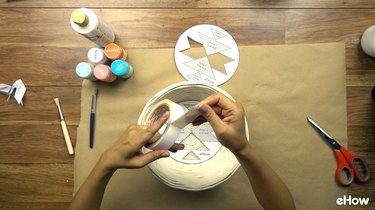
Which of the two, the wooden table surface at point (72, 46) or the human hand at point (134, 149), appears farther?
the wooden table surface at point (72, 46)

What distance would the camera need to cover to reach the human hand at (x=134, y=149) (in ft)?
1.57

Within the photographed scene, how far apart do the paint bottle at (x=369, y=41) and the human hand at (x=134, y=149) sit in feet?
1.38

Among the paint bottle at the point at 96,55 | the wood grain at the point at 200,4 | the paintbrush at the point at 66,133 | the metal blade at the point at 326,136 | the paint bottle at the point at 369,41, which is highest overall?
the wood grain at the point at 200,4

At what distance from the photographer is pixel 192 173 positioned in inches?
24.2

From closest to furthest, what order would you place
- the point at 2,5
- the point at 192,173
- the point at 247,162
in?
the point at 247,162 < the point at 192,173 < the point at 2,5

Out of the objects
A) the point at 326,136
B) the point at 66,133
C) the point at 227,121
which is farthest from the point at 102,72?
the point at 326,136

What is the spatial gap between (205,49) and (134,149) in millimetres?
295

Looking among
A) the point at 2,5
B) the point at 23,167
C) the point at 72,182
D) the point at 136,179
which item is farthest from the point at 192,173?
the point at 2,5

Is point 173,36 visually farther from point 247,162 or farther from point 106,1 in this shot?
point 247,162

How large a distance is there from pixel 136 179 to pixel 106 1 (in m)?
0.37

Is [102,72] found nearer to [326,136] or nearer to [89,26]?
[89,26]

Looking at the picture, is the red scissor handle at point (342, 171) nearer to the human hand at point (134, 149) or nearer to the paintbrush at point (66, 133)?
the human hand at point (134, 149)

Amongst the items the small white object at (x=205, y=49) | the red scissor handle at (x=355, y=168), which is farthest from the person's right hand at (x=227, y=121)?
the red scissor handle at (x=355, y=168)

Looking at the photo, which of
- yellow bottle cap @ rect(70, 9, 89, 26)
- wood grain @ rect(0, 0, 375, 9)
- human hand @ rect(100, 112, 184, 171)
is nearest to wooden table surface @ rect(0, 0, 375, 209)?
wood grain @ rect(0, 0, 375, 9)
